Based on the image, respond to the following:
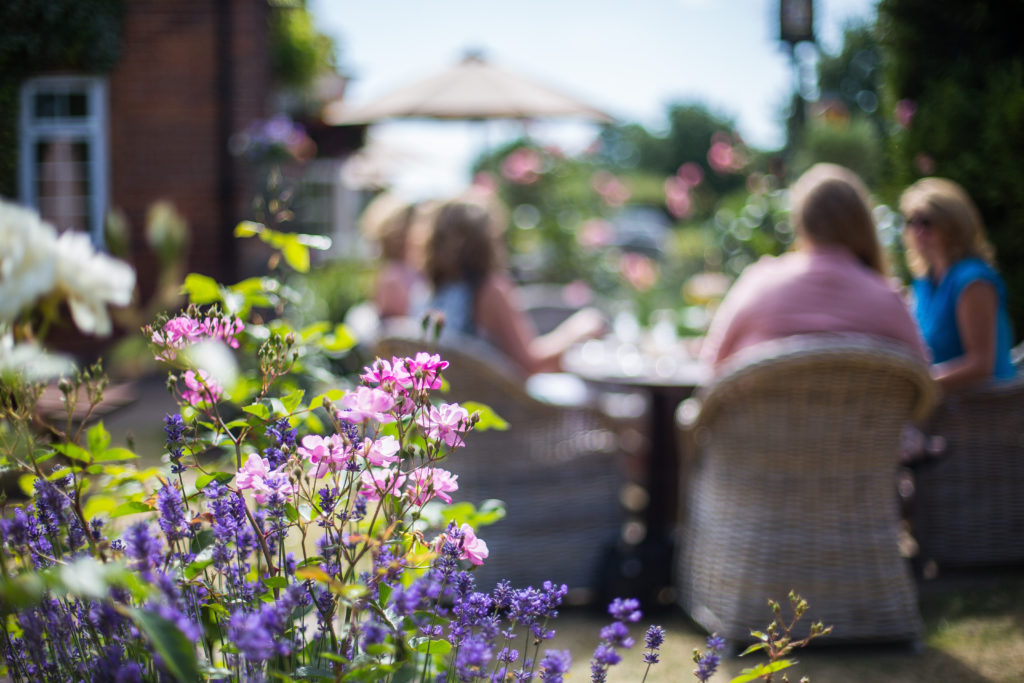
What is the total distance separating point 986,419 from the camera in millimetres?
3170

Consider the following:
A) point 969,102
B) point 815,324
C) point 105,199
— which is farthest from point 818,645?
point 105,199

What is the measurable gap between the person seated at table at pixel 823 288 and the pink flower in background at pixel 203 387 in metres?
1.97

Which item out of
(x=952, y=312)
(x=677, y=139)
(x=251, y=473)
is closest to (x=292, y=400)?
(x=251, y=473)

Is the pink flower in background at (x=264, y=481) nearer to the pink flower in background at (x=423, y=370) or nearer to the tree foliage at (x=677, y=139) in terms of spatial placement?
the pink flower in background at (x=423, y=370)

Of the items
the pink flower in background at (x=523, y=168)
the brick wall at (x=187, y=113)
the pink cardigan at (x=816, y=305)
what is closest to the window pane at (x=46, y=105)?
the brick wall at (x=187, y=113)

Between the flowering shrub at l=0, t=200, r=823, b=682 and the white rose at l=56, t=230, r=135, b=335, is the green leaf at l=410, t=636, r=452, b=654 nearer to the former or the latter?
the flowering shrub at l=0, t=200, r=823, b=682

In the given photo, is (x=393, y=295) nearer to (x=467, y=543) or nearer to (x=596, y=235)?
(x=596, y=235)

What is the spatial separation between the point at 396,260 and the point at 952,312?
2.68 metres

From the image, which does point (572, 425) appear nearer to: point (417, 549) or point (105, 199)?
point (417, 549)

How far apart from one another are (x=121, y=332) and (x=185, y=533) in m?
7.23

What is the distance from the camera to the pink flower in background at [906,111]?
4496mm

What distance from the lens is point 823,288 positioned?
8.97ft

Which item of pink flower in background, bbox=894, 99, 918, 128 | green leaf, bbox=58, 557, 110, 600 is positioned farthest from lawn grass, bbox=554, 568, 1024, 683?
pink flower in background, bbox=894, 99, 918, 128

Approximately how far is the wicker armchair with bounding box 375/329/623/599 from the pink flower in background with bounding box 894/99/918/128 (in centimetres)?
258
